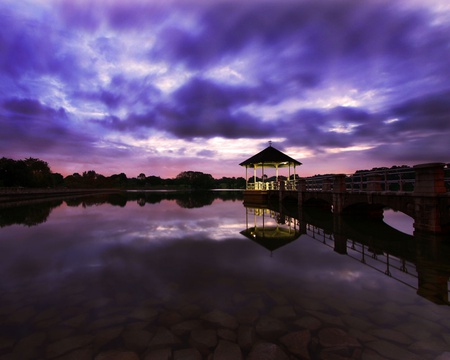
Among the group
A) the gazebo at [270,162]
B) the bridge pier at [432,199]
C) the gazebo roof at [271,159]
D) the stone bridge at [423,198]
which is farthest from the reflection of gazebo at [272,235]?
the gazebo roof at [271,159]

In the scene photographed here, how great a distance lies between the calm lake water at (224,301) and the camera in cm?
305

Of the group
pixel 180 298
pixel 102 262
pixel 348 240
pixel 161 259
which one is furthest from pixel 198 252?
pixel 348 240

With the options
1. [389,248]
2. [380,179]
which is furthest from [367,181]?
[389,248]

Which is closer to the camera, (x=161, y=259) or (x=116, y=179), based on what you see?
(x=161, y=259)

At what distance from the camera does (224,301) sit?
4.25 m

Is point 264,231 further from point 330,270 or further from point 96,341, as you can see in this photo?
point 96,341

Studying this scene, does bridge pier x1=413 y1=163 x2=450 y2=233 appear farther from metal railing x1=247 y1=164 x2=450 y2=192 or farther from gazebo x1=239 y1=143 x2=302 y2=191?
gazebo x1=239 y1=143 x2=302 y2=191

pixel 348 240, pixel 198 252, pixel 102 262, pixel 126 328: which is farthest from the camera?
pixel 348 240

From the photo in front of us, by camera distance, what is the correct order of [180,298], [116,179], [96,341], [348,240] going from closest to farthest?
[96,341]
[180,298]
[348,240]
[116,179]

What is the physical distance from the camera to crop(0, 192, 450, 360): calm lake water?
10.0ft

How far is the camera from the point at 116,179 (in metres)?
147

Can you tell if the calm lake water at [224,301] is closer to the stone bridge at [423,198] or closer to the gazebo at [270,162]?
the stone bridge at [423,198]

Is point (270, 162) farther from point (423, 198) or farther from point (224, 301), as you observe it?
point (224, 301)

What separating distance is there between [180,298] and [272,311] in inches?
63.9
